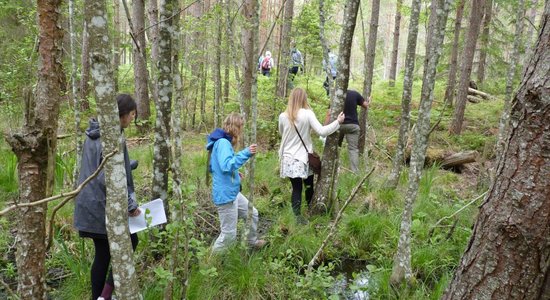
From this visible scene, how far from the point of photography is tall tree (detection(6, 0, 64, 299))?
2.32m

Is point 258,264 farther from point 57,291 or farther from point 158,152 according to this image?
point 57,291

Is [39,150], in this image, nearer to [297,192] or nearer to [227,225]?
[227,225]

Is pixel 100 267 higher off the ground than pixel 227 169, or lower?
lower

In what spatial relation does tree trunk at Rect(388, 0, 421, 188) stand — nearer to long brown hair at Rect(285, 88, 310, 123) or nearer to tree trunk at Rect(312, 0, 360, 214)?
tree trunk at Rect(312, 0, 360, 214)

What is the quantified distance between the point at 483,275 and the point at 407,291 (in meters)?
2.00

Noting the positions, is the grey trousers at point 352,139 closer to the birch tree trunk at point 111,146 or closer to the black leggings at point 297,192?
the black leggings at point 297,192

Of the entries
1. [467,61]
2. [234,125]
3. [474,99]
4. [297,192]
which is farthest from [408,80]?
[474,99]

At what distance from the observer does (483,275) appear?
1.92 metres

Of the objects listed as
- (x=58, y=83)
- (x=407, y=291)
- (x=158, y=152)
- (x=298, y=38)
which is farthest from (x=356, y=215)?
(x=298, y=38)

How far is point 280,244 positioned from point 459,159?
5.37 meters

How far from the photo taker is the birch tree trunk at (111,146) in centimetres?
211

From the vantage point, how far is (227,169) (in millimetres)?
4027

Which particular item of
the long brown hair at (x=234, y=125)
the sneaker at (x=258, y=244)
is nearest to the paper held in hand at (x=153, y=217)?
the long brown hair at (x=234, y=125)

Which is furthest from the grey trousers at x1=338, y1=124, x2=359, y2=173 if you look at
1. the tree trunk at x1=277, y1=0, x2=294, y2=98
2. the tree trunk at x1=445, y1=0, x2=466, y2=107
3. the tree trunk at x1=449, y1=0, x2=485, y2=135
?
the tree trunk at x1=445, y1=0, x2=466, y2=107
